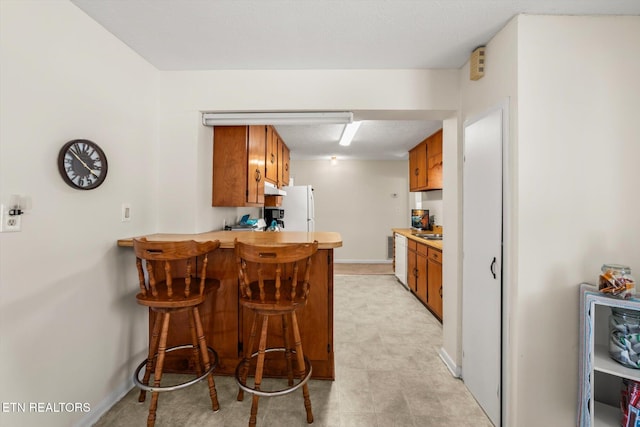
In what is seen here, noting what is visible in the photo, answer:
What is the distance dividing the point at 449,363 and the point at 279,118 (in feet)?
8.06

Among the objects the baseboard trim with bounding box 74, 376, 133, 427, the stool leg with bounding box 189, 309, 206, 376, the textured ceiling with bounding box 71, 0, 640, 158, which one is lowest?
the baseboard trim with bounding box 74, 376, 133, 427

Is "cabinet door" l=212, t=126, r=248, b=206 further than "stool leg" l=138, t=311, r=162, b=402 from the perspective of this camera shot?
Yes

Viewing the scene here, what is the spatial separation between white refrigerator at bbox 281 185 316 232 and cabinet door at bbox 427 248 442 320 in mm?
2165

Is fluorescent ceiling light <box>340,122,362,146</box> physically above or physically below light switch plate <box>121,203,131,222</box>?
above

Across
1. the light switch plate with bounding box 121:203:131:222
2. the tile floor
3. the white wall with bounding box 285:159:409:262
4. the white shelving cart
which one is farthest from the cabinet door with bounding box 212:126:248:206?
the white wall with bounding box 285:159:409:262

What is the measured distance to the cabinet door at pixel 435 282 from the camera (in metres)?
3.15

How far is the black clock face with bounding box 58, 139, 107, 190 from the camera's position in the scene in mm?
1500

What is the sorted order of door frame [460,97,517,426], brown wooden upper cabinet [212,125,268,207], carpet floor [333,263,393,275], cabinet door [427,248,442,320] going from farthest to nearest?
1. carpet floor [333,263,393,275]
2. cabinet door [427,248,442,320]
3. brown wooden upper cabinet [212,125,268,207]
4. door frame [460,97,517,426]

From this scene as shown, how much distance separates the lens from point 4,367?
1.24 metres

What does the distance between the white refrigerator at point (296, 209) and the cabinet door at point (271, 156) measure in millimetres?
939

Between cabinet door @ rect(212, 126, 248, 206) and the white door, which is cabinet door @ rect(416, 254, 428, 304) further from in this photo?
cabinet door @ rect(212, 126, 248, 206)

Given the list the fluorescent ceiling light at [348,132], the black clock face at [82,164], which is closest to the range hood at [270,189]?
the fluorescent ceiling light at [348,132]

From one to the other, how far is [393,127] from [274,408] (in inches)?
133

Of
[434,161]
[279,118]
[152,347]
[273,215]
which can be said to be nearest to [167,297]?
[152,347]
